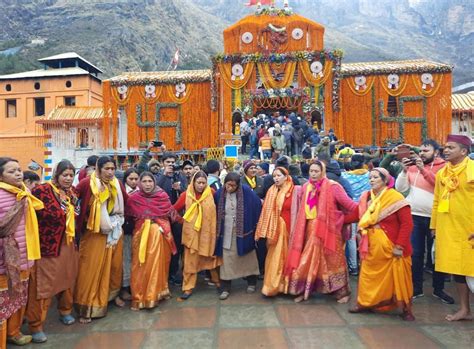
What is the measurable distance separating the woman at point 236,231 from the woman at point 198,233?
0.29ft

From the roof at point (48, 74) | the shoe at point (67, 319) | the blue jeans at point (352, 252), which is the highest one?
the roof at point (48, 74)

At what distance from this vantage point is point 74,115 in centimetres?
1870

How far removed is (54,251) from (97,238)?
455 millimetres

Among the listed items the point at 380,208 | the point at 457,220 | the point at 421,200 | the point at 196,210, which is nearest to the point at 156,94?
the point at 196,210

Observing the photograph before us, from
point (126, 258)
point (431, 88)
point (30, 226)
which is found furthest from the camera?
point (431, 88)

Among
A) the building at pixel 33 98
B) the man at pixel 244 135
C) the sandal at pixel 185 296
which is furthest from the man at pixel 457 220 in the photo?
the building at pixel 33 98

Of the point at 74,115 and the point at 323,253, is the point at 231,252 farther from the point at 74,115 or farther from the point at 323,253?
the point at 74,115

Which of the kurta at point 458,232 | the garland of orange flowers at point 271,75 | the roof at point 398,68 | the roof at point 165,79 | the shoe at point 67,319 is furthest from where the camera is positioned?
the roof at point 165,79

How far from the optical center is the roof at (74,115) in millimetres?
18391

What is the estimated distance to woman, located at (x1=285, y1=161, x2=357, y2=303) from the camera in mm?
3900

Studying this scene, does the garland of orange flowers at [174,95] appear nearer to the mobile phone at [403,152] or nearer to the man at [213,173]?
the man at [213,173]

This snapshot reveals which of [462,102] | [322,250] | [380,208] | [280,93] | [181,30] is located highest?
[181,30]

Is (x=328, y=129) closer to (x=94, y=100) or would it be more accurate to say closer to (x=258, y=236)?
(x=258, y=236)

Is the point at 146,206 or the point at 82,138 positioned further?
the point at 82,138
